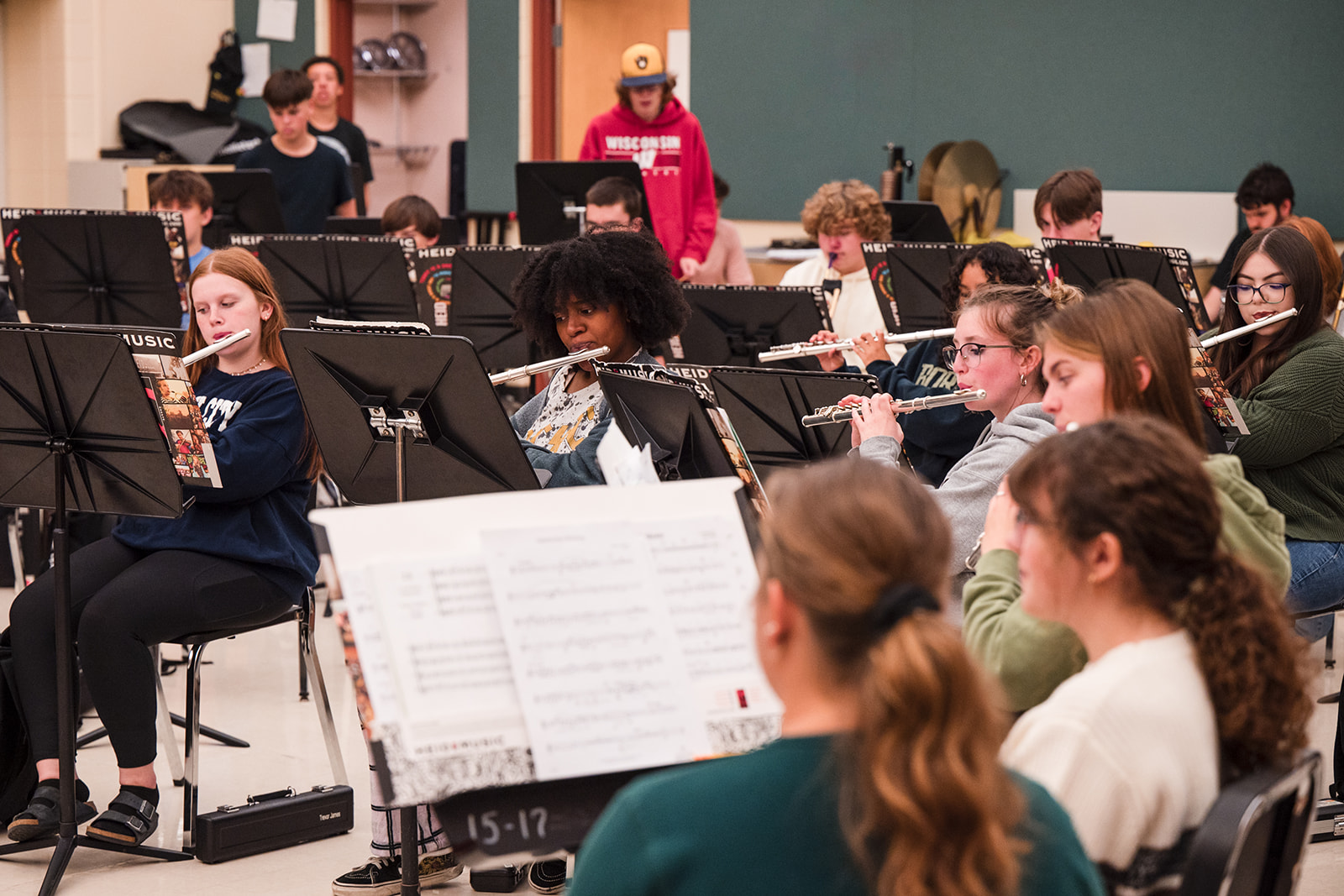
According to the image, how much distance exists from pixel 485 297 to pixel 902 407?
6.25 feet

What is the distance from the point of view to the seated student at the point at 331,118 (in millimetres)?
6629

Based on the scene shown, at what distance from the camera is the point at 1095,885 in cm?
108

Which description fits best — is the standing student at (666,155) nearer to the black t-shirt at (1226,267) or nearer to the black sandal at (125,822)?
the black t-shirt at (1226,267)

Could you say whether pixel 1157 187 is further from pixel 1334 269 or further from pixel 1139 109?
pixel 1334 269

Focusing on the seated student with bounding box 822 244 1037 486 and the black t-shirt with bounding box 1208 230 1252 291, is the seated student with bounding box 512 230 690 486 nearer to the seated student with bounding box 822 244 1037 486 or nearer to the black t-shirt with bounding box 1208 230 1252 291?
the seated student with bounding box 822 244 1037 486

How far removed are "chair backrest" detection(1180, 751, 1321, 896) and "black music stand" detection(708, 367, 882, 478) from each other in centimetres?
131

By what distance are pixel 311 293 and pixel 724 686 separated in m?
3.23

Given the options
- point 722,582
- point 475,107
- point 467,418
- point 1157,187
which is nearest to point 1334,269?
point 467,418

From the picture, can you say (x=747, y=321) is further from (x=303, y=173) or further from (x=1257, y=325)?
(x=303, y=173)

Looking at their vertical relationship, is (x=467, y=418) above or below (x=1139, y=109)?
below

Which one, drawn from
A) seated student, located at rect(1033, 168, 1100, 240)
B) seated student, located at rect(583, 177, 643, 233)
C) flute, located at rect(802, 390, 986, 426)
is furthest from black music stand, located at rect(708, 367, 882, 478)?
seated student, located at rect(583, 177, 643, 233)

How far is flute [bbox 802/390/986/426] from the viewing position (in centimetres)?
256

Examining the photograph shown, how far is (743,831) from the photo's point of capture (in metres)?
0.99

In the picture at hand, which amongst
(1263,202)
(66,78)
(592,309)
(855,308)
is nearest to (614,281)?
(592,309)
